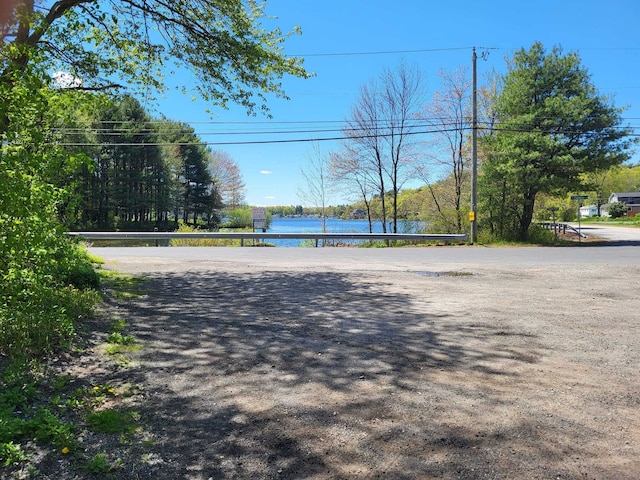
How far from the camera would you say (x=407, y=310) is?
677cm

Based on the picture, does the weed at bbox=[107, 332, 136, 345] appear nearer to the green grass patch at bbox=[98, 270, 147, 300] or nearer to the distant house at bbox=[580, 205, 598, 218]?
the green grass patch at bbox=[98, 270, 147, 300]

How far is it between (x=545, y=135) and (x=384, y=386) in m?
21.3

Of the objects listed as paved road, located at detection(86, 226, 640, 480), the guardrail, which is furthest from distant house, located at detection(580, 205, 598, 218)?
paved road, located at detection(86, 226, 640, 480)

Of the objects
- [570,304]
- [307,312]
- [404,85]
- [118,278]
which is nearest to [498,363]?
[307,312]

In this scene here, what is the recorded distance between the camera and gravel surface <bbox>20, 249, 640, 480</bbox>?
2.58 m

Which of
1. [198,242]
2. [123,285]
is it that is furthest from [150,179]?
[123,285]

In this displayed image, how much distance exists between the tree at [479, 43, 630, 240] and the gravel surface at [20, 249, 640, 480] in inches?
598

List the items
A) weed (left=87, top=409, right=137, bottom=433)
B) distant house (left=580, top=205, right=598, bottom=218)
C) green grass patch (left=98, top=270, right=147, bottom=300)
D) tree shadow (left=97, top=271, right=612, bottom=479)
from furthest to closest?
distant house (left=580, top=205, right=598, bottom=218) → green grass patch (left=98, top=270, right=147, bottom=300) → weed (left=87, top=409, right=137, bottom=433) → tree shadow (left=97, top=271, right=612, bottom=479)

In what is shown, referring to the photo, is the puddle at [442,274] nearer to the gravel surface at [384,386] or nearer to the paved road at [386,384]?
the paved road at [386,384]

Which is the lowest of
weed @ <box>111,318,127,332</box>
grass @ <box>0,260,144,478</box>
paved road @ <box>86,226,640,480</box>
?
paved road @ <box>86,226,640,480</box>

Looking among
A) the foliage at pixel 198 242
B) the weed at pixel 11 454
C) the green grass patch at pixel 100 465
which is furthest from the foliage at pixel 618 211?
the weed at pixel 11 454

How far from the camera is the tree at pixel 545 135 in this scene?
20797 mm

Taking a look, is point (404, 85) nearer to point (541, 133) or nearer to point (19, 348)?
point (541, 133)

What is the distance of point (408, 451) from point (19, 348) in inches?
154
